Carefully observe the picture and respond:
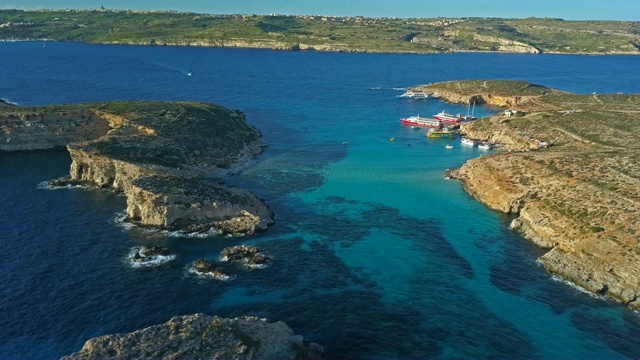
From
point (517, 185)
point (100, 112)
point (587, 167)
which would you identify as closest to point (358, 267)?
point (517, 185)

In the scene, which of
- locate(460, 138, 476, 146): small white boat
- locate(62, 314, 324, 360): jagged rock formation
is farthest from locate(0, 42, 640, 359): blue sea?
locate(460, 138, 476, 146): small white boat

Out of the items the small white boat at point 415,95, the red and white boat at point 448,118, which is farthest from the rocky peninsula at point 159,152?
the small white boat at point 415,95

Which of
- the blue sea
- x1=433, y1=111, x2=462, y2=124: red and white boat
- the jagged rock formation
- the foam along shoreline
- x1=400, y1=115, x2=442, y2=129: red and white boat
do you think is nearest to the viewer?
the jagged rock formation

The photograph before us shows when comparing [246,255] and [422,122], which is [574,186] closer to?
[246,255]

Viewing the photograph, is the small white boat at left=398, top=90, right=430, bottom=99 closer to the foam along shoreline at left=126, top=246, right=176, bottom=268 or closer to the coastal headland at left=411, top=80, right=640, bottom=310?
the coastal headland at left=411, top=80, right=640, bottom=310

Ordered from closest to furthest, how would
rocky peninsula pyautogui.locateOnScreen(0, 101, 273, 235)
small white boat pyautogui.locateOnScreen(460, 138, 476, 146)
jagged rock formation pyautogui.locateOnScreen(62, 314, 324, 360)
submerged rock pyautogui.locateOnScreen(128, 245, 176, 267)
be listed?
jagged rock formation pyautogui.locateOnScreen(62, 314, 324, 360) < submerged rock pyautogui.locateOnScreen(128, 245, 176, 267) < rocky peninsula pyautogui.locateOnScreen(0, 101, 273, 235) < small white boat pyautogui.locateOnScreen(460, 138, 476, 146)

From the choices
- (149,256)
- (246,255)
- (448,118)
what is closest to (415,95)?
(448,118)
